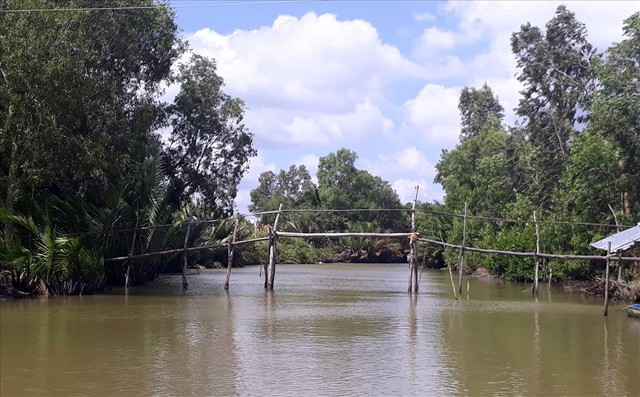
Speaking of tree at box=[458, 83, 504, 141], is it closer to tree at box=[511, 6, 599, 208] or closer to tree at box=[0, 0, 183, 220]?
tree at box=[511, 6, 599, 208]

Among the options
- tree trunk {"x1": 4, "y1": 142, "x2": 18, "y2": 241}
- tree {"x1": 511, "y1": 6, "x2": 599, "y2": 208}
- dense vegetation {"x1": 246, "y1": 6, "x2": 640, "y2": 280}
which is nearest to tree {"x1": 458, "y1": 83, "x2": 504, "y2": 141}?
dense vegetation {"x1": 246, "y1": 6, "x2": 640, "y2": 280}

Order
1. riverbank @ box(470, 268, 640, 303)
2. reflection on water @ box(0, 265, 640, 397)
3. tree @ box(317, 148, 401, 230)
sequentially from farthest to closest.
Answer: tree @ box(317, 148, 401, 230)
riverbank @ box(470, 268, 640, 303)
reflection on water @ box(0, 265, 640, 397)

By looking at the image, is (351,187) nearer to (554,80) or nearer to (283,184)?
(283,184)

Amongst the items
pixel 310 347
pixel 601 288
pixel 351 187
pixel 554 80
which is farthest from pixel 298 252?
pixel 310 347

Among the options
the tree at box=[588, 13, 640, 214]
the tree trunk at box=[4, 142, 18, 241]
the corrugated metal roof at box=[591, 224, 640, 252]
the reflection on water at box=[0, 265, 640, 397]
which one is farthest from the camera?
the tree at box=[588, 13, 640, 214]

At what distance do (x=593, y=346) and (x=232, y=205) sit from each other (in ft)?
67.0

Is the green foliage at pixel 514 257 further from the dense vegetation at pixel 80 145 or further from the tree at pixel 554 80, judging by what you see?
the dense vegetation at pixel 80 145

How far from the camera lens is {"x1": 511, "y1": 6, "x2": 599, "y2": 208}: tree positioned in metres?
31.8

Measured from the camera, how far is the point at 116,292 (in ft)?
72.3

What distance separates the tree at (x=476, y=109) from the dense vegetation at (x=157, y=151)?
41.5 ft

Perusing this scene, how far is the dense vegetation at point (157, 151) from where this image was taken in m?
18.3

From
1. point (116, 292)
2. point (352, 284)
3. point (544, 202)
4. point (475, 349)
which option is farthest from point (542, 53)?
point (475, 349)

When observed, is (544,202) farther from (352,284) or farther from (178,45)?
(178,45)

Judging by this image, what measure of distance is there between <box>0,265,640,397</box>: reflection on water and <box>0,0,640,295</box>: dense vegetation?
2304mm
